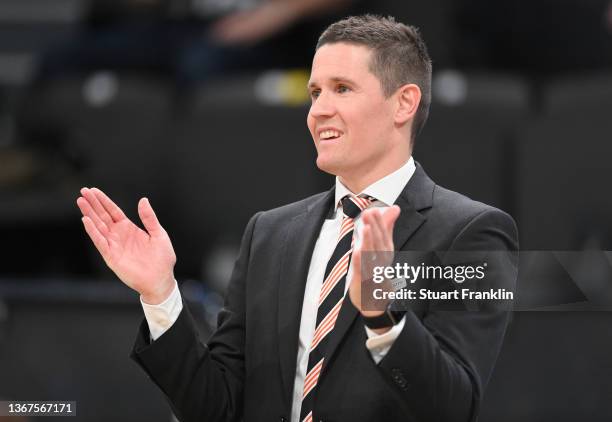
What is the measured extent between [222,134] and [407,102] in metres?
2.50

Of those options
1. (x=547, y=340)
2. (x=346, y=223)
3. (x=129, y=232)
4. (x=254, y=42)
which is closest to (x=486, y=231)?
(x=346, y=223)

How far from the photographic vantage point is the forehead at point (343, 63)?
2.08 m

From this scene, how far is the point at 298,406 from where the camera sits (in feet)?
6.77

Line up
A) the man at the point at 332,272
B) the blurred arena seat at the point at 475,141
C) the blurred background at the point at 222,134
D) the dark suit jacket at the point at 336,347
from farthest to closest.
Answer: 1. the blurred arena seat at the point at 475,141
2. the blurred background at the point at 222,134
3. the man at the point at 332,272
4. the dark suit jacket at the point at 336,347

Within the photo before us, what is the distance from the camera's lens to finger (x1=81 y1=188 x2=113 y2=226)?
211 cm

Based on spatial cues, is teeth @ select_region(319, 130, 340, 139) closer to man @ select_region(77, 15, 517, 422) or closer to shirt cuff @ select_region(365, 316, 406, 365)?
man @ select_region(77, 15, 517, 422)

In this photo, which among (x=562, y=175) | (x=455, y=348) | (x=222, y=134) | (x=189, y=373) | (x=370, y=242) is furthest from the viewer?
(x=222, y=134)

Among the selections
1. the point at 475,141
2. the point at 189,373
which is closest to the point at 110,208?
the point at 189,373

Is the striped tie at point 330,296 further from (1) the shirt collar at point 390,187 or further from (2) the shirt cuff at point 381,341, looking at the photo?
(2) the shirt cuff at point 381,341

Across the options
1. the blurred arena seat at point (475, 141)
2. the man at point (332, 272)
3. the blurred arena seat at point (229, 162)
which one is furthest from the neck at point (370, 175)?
the blurred arena seat at point (229, 162)

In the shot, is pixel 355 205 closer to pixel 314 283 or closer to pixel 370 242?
pixel 314 283

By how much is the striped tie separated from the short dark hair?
0.23m

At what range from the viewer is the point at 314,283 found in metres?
2.13

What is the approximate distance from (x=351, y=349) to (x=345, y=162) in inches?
14.7
